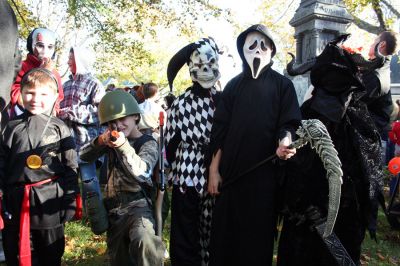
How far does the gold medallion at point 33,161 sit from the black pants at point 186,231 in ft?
3.75

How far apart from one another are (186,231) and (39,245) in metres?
1.13

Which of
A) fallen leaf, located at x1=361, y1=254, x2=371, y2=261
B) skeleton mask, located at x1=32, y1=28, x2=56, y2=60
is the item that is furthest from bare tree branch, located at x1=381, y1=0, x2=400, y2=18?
skeleton mask, located at x1=32, y1=28, x2=56, y2=60

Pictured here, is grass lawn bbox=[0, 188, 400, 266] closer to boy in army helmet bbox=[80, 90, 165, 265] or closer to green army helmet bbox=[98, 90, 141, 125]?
boy in army helmet bbox=[80, 90, 165, 265]

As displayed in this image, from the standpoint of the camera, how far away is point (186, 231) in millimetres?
3047

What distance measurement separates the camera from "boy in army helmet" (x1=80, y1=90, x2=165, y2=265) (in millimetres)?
2514

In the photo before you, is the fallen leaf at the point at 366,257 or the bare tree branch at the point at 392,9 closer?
the fallen leaf at the point at 366,257

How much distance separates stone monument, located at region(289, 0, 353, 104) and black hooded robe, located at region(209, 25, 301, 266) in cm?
382

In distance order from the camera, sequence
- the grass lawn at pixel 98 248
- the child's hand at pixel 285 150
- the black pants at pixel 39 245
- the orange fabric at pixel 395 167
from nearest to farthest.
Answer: the child's hand at pixel 285 150
the black pants at pixel 39 245
the orange fabric at pixel 395 167
the grass lawn at pixel 98 248

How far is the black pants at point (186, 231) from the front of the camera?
304 cm

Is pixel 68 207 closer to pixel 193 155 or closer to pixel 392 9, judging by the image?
pixel 193 155

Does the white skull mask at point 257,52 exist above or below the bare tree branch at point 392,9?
below

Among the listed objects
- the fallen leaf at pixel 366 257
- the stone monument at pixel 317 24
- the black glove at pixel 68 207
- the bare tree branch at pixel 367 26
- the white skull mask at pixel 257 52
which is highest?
the bare tree branch at pixel 367 26

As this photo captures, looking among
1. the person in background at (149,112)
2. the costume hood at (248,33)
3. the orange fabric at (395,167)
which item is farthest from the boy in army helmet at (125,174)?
the person in background at (149,112)

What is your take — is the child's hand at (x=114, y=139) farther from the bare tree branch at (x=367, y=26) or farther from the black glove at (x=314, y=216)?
the bare tree branch at (x=367, y=26)
